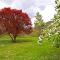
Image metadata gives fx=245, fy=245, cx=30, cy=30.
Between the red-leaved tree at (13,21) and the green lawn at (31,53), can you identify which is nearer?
the green lawn at (31,53)

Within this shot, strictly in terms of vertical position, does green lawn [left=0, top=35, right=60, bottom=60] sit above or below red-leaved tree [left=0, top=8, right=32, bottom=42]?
below

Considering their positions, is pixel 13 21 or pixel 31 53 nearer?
pixel 31 53

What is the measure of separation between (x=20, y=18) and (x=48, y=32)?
28972mm

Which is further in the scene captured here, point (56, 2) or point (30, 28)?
point (30, 28)

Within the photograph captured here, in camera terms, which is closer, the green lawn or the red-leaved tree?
the green lawn

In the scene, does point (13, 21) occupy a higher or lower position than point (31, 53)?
higher

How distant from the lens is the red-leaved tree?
42.3 m

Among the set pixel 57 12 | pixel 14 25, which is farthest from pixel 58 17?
pixel 14 25

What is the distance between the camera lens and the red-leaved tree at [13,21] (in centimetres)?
4234

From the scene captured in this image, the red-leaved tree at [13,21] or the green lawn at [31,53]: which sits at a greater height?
the red-leaved tree at [13,21]

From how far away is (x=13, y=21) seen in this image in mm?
42656

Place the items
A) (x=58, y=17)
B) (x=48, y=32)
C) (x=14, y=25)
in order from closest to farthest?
(x=48, y=32) → (x=58, y=17) → (x=14, y=25)

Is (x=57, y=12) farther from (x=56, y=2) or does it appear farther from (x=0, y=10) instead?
(x=0, y=10)

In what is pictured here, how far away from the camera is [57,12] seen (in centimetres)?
1612
